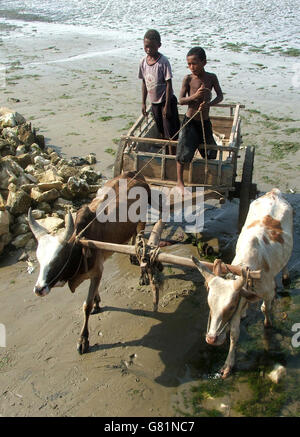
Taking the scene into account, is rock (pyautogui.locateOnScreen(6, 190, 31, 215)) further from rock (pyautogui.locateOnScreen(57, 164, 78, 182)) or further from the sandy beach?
rock (pyautogui.locateOnScreen(57, 164, 78, 182))

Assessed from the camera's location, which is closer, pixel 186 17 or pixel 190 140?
pixel 190 140

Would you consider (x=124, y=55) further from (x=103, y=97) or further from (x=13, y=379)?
(x=13, y=379)

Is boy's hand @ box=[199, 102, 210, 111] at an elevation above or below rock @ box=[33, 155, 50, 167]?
above

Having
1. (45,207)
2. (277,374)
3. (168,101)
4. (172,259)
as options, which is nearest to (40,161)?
(45,207)

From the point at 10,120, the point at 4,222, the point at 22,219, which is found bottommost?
the point at 22,219

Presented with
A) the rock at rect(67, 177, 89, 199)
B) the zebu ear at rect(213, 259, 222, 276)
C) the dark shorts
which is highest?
the dark shorts

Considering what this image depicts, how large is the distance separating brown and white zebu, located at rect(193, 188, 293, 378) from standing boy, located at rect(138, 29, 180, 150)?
1.93 meters

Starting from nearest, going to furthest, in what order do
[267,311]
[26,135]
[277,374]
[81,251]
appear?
[277,374] < [81,251] < [267,311] < [26,135]

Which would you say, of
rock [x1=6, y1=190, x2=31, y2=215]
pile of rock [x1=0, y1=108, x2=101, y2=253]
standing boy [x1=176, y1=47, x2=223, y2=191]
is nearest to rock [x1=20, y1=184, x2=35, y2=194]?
pile of rock [x1=0, y1=108, x2=101, y2=253]

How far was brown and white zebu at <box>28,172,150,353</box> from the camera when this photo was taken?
4176mm

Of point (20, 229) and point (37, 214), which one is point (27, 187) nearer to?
point (37, 214)

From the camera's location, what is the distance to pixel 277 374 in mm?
4395

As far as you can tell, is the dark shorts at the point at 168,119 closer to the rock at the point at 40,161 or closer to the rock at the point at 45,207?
the rock at the point at 45,207

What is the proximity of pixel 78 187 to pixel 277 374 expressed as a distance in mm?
4452
